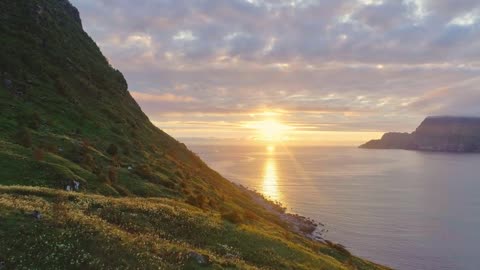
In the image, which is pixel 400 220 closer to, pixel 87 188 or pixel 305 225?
pixel 305 225

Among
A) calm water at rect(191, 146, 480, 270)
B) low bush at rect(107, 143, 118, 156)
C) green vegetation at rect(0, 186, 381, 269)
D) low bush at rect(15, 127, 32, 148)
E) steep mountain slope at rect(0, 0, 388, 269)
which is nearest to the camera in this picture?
green vegetation at rect(0, 186, 381, 269)

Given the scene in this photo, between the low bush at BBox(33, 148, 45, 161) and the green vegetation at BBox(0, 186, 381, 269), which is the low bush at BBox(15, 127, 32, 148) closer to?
the low bush at BBox(33, 148, 45, 161)

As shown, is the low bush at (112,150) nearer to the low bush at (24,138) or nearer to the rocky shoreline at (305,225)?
the low bush at (24,138)

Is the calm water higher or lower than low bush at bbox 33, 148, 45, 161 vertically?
lower

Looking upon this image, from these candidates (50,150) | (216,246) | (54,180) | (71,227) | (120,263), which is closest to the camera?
(120,263)

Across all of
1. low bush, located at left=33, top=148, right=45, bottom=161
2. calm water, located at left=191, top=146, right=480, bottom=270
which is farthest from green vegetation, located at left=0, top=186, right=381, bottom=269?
calm water, located at left=191, top=146, right=480, bottom=270

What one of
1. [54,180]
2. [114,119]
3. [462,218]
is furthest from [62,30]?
[462,218]

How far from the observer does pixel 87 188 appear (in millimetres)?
41531

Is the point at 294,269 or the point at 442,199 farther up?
the point at 294,269

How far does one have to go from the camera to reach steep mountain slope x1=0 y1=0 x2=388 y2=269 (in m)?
20.2

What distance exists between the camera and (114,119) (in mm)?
90625

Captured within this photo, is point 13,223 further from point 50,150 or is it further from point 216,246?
point 50,150

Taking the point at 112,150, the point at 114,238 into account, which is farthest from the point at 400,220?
the point at 114,238

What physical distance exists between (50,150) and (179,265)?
119 ft
